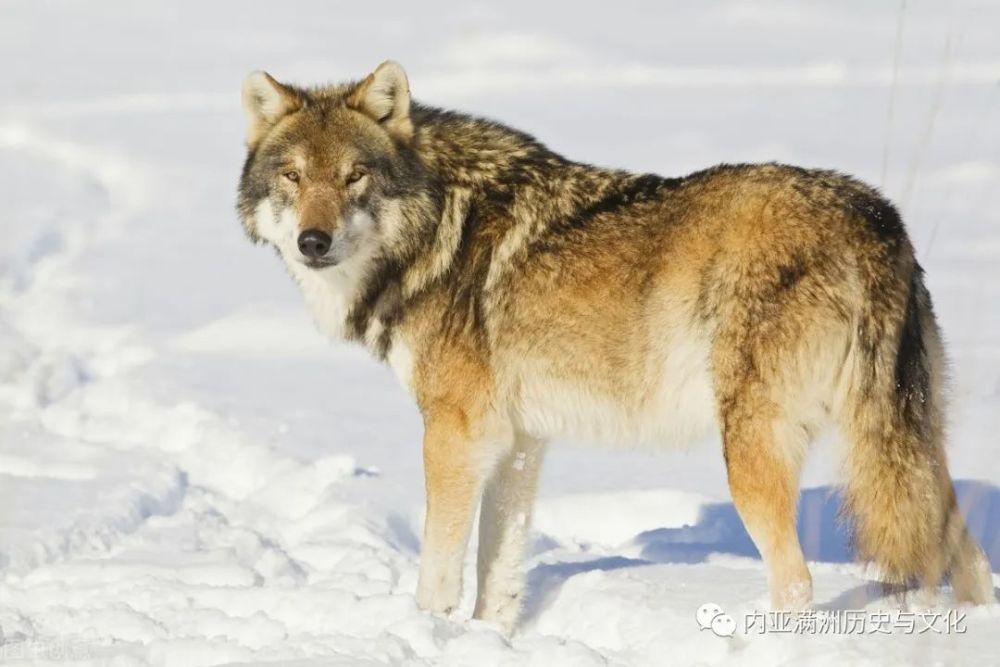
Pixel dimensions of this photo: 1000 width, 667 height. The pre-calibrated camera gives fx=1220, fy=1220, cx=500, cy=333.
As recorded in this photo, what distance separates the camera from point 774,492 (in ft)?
12.6

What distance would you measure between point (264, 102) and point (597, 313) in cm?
164

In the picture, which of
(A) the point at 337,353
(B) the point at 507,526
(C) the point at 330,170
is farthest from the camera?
(A) the point at 337,353

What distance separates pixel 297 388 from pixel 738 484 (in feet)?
17.0

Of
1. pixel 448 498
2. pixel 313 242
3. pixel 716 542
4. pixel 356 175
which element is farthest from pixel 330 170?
pixel 716 542

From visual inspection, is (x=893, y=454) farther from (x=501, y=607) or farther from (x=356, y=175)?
(x=356, y=175)

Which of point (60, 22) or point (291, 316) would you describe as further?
point (60, 22)

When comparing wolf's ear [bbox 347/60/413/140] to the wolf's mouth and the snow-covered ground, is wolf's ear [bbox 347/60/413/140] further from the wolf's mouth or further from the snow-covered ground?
the snow-covered ground

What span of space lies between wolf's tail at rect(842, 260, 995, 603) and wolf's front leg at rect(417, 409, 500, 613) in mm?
1329

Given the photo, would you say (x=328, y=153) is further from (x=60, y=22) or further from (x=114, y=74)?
(x=60, y=22)

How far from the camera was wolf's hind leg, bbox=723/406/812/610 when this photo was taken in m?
3.84

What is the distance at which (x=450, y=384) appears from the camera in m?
4.46

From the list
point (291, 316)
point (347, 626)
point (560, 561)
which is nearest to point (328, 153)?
point (347, 626)

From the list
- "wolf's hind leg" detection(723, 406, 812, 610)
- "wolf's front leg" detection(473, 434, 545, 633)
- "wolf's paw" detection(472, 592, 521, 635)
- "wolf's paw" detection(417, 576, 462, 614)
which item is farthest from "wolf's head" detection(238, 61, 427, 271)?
"wolf's hind leg" detection(723, 406, 812, 610)

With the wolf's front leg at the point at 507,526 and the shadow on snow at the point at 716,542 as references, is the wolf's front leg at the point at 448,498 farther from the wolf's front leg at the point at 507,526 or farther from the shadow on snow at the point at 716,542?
the shadow on snow at the point at 716,542
